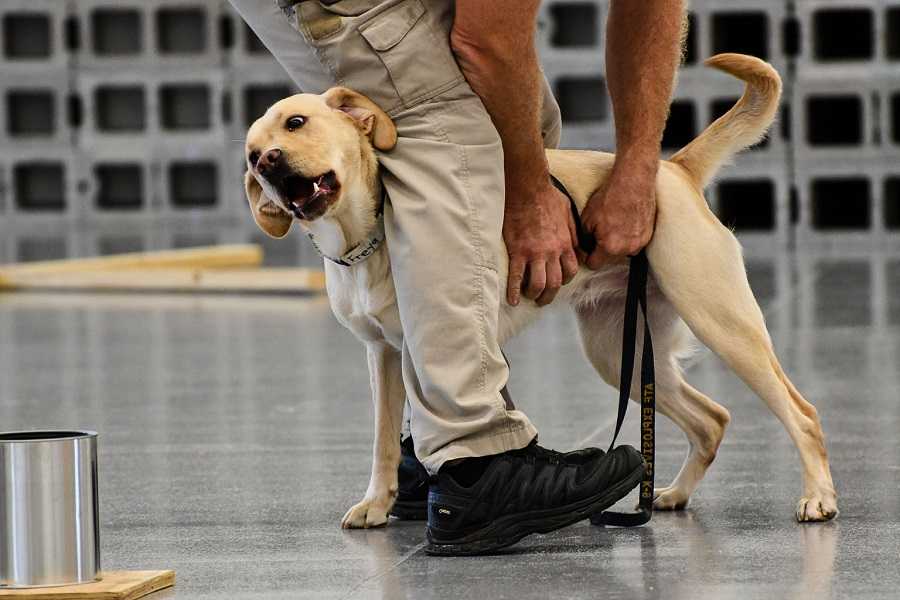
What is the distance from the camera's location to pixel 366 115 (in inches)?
109

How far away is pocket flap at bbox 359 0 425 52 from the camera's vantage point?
277 cm

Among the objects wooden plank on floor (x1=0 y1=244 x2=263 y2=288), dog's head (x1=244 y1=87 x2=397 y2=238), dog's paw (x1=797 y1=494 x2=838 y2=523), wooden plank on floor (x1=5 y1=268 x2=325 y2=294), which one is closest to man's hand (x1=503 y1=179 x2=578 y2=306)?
dog's head (x1=244 y1=87 x2=397 y2=238)

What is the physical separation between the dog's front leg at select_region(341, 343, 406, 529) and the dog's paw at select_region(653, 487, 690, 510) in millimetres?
462

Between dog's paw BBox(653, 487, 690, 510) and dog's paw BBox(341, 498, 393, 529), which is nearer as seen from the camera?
dog's paw BBox(341, 498, 393, 529)

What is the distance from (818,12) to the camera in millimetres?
10836

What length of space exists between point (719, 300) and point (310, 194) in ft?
2.42

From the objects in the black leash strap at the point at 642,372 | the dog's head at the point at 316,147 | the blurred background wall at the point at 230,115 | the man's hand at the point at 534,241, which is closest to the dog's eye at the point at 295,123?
the dog's head at the point at 316,147

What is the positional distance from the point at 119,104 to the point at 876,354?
8087 mm

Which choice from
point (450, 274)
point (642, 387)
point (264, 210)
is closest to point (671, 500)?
point (642, 387)

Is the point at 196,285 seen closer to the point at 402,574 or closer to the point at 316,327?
the point at 316,327

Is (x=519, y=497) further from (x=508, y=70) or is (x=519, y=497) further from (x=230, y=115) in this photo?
(x=230, y=115)

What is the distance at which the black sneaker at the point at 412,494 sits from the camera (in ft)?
10.1

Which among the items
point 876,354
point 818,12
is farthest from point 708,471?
point 818,12

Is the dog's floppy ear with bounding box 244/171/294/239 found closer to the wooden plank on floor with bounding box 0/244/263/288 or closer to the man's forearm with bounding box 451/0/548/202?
the man's forearm with bounding box 451/0/548/202
